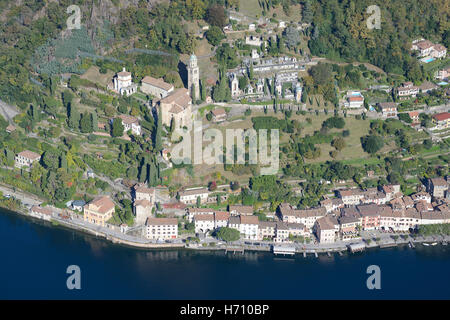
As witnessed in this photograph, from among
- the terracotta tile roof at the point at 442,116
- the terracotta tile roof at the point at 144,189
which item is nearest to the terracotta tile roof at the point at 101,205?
the terracotta tile roof at the point at 144,189

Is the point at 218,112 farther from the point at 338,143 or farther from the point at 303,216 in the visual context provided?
the point at 303,216

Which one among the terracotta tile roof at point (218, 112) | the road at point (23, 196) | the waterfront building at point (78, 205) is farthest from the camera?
the terracotta tile roof at point (218, 112)

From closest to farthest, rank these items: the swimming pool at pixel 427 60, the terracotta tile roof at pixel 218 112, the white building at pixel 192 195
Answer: the white building at pixel 192 195
the terracotta tile roof at pixel 218 112
the swimming pool at pixel 427 60

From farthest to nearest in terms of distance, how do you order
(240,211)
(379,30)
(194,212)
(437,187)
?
1. (379,30)
2. (437,187)
3. (240,211)
4. (194,212)

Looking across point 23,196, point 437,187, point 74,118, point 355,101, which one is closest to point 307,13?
point 355,101

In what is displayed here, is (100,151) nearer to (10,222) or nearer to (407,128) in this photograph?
(10,222)

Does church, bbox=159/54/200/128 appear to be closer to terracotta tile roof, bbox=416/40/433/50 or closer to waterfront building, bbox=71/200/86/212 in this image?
waterfront building, bbox=71/200/86/212

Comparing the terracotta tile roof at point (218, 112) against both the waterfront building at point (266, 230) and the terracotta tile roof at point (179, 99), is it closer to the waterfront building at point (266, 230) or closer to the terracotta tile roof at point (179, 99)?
the terracotta tile roof at point (179, 99)
